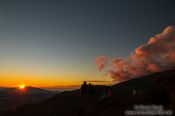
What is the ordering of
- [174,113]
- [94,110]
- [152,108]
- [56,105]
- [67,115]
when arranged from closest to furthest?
[174,113], [152,108], [94,110], [67,115], [56,105]

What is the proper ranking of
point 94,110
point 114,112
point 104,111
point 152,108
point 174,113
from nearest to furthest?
point 174,113
point 152,108
point 114,112
point 104,111
point 94,110

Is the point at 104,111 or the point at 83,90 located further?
the point at 83,90

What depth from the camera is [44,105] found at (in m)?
80.0

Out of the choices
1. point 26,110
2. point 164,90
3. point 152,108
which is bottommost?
point 26,110

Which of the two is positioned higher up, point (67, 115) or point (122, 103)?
point (122, 103)

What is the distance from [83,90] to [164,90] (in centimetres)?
3313

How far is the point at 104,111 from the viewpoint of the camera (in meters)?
39.0

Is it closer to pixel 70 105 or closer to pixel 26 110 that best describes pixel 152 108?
pixel 70 105

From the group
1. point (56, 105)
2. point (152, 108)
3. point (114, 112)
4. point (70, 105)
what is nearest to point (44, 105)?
point (56, 105)

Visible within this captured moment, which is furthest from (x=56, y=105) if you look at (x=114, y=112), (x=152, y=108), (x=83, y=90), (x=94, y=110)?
(x=152, y=108)

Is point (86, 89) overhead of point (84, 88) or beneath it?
beneath

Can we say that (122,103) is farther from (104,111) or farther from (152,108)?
(152,108)

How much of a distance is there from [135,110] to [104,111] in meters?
7.01

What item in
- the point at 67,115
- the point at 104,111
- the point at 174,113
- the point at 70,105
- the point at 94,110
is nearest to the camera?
the point at 174,113
